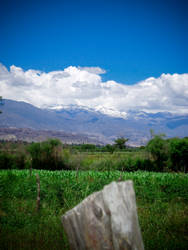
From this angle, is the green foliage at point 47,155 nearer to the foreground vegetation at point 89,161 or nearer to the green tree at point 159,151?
the foreground vegetation at point 89,161

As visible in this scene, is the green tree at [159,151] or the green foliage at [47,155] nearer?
the green foliage at [47,155]

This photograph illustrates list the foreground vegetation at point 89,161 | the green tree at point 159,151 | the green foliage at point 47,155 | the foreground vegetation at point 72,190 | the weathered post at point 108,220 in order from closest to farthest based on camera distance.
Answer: the weathered post at point 108,220, the foreground vegetation at point 72,190, the foreground vegetation at point 89,161, the green foliage at point 47,155, the green tree at point 159,151

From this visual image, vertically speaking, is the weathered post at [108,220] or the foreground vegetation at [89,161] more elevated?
the weathered post at [108,220]

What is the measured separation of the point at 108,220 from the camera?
2279 millimetres

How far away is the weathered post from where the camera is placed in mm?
2240

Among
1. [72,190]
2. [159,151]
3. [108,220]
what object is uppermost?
[108,220]

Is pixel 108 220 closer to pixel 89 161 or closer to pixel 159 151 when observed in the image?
pixel 89 161

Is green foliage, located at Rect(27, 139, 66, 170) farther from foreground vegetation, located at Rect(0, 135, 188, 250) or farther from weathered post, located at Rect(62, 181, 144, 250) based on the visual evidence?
weathered post, located at Rect(62, 181, 144, 250)

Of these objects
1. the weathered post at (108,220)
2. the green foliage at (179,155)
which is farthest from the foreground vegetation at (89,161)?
the weathered post at (108,220)

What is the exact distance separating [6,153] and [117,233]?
150 feet

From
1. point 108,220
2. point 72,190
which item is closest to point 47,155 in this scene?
point 72,190

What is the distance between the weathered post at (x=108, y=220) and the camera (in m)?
2.24

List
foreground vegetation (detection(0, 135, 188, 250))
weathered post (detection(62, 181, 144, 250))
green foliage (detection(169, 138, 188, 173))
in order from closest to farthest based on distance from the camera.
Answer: weathered post (detection(62, 181, 144, 250))
foreground vegetation (detection(0, 135, 188, 250))
green foliage (detection(169, 138, 188, 173))

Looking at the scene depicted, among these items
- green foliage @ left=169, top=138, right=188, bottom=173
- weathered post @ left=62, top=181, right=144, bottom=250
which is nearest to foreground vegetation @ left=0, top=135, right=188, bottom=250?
green foliage @ left=169, top=138, right=188, bottom=173
